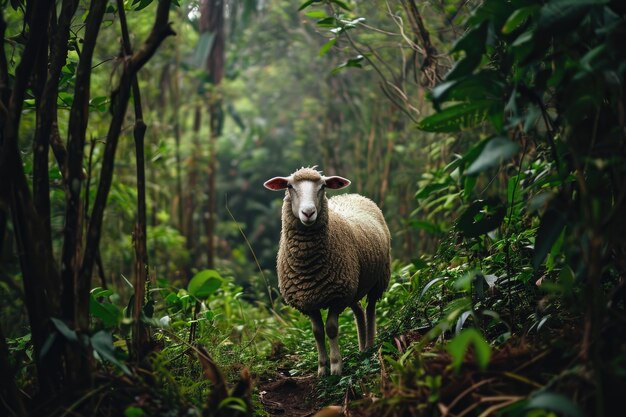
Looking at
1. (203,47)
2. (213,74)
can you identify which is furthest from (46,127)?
(213,74)

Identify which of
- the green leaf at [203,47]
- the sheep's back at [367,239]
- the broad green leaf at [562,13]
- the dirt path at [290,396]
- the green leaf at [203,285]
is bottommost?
the dirt path at [290,396]

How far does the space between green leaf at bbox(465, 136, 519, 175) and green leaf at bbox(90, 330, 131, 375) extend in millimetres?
1225

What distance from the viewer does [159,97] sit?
10.4 metres

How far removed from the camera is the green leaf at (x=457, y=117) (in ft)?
6.73

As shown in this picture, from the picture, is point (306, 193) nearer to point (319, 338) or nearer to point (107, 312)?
point (319, 338)

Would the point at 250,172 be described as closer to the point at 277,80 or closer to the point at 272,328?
the point at 277,80

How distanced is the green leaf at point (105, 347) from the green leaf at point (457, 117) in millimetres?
1313

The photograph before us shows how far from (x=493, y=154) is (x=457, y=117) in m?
0.46

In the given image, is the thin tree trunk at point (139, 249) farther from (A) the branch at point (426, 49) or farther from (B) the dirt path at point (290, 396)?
(A) the branch at point (426, 49)

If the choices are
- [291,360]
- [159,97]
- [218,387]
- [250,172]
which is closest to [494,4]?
[218,387]

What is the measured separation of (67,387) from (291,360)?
262 cm

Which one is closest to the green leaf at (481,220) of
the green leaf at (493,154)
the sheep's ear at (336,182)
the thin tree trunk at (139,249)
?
the green leaf at (493,154)

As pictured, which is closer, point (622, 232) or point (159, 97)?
point (622, 232)

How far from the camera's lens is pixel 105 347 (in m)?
1.95
